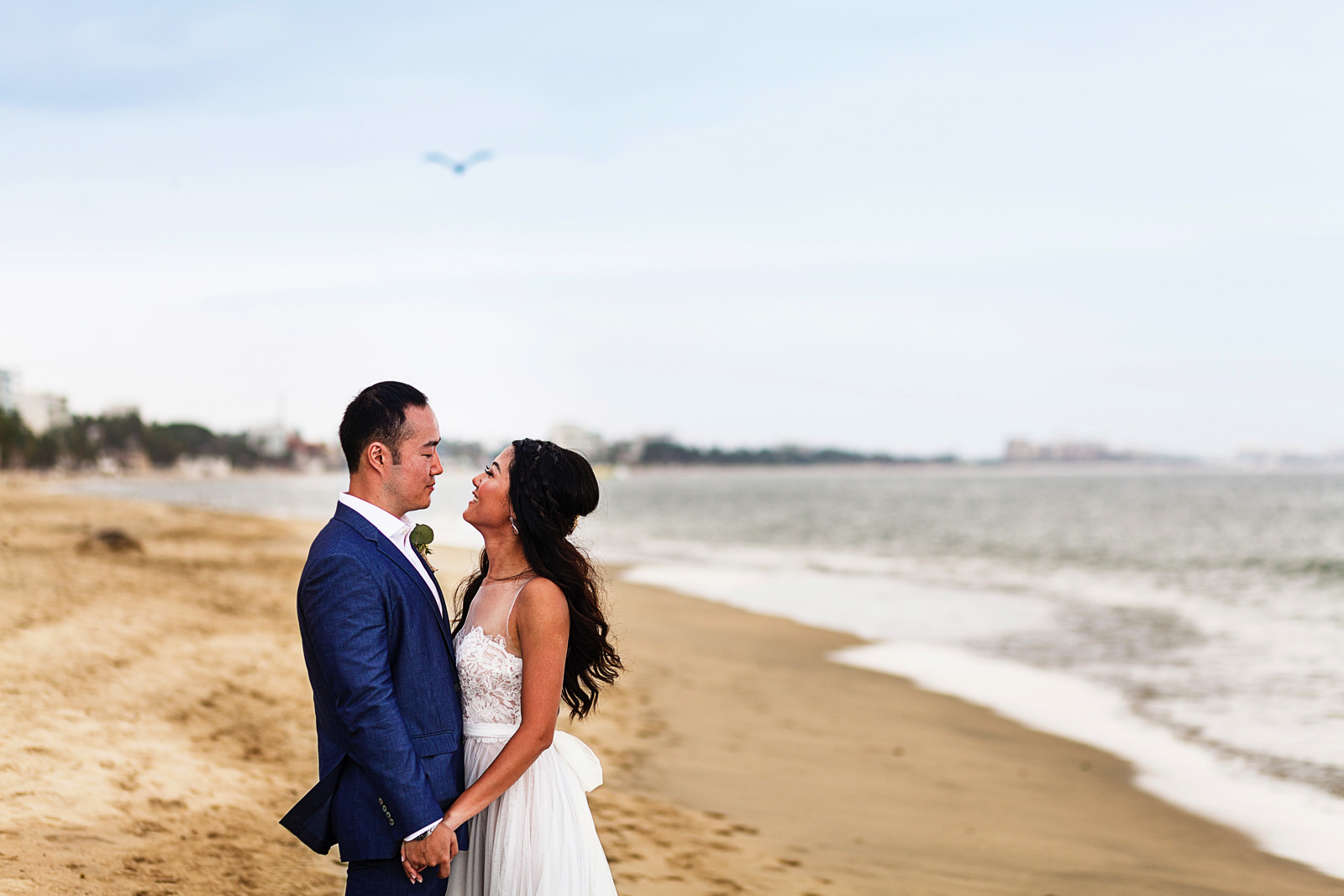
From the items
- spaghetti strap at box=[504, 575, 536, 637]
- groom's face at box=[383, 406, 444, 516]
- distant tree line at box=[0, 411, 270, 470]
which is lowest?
distant tree line at box=[0, 411, 270, 470]

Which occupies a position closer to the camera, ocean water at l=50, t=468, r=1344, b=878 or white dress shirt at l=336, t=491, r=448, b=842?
white dress shirt at l=336, t=491, r=448, b=842

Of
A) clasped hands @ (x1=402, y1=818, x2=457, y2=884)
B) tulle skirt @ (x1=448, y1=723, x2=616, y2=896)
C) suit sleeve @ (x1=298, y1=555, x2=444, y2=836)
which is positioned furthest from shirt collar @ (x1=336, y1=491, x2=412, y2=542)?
clasped hands @ (x1=402, y1=818, x2=457, y2=884)

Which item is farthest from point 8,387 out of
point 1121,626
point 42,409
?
point 1121,626

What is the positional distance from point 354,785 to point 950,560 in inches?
1080

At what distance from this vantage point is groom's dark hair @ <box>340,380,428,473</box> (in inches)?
96.4

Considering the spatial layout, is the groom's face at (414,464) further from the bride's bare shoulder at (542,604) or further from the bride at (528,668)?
the bride's bare shoulder at (542,604)

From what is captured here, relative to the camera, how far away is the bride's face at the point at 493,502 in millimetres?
2656

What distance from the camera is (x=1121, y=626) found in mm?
15641

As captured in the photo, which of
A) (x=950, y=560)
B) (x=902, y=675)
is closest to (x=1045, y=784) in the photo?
(x=902, y=675)

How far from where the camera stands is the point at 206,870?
4.47 metres

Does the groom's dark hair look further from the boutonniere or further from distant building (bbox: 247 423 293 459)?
distant building (bbox: 247 423 293 459)

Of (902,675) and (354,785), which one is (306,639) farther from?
(902,675)

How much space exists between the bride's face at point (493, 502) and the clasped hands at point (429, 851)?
0.76 meters

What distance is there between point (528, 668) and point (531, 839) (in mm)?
501
